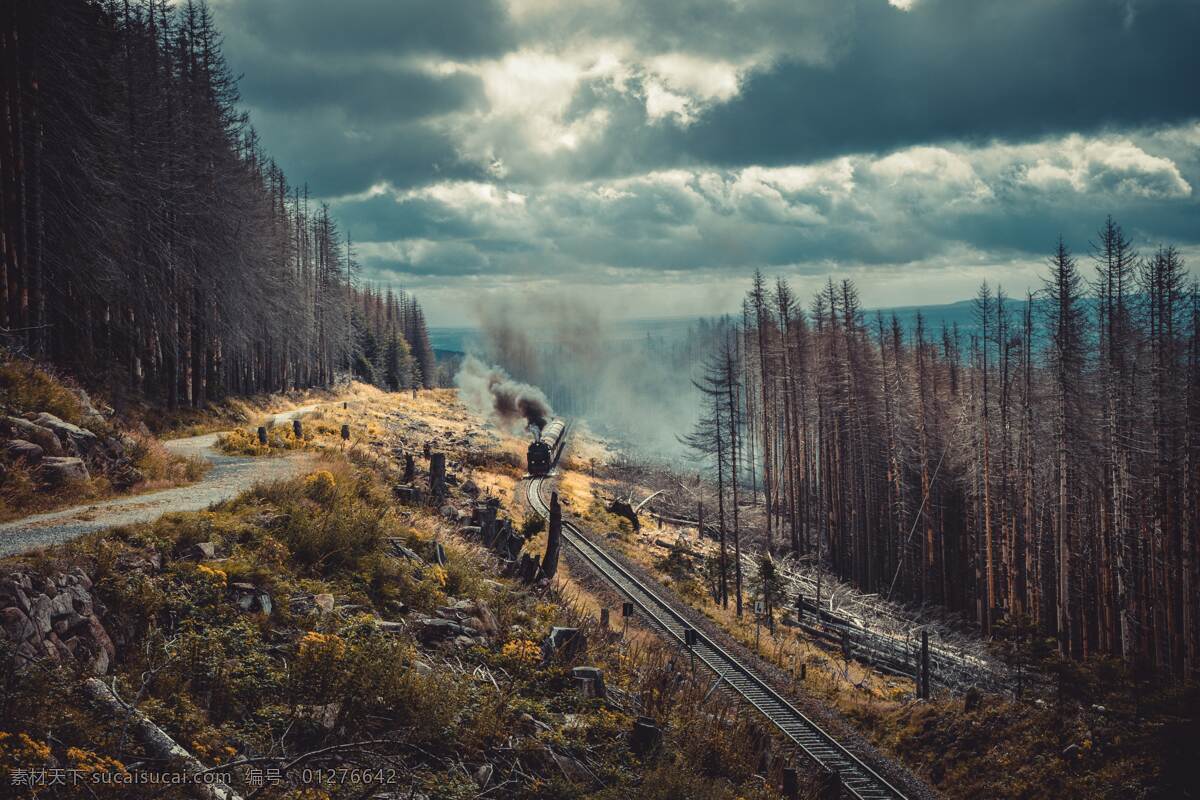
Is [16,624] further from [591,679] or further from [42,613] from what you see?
[591,679]

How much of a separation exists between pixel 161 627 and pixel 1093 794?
1683 centimetres

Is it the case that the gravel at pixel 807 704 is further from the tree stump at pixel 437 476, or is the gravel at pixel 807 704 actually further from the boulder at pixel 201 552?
the boulder at pixel 201 552

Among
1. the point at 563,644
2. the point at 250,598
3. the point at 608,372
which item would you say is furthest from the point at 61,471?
the point at 608,372

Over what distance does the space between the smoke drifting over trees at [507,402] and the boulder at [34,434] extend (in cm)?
4673

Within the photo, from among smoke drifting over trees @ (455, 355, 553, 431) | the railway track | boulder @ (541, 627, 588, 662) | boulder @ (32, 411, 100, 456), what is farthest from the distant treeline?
Answer: smoke drifting over trees @ (455, 355, 553, 431)

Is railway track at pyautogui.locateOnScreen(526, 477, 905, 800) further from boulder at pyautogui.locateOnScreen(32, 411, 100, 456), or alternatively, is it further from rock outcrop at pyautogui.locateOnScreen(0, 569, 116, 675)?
boulder at pyautogui.locateOnScreen(32, 411, 100, 456)

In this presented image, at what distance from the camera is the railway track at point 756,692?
1468 centimetres

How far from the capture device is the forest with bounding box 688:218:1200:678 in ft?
89.4

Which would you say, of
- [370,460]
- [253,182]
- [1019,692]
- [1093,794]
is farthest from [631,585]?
[253,182]

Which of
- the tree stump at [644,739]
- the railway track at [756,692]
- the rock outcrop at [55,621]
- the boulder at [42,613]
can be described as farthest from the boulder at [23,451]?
the railway track at [756,692]

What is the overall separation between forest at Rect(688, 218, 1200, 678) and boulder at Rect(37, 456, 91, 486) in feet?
68.5

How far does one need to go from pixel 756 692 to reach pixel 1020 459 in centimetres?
2407

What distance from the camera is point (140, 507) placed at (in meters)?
11.4

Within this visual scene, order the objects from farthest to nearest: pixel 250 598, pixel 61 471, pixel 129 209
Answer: pixel 129 209, pixel 61 471, pixel 250 598
